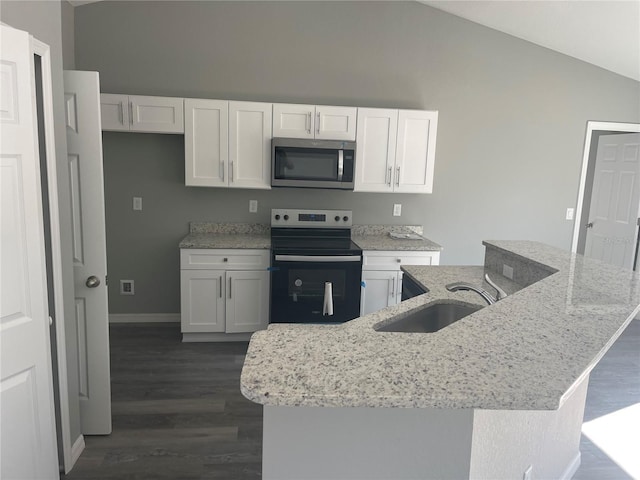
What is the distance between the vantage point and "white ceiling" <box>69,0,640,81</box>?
11.4 ft

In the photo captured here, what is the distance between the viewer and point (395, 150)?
4.05m

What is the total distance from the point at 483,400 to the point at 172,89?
389cm

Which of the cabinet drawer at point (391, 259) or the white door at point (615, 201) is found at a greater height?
the white door at point (615, 201)

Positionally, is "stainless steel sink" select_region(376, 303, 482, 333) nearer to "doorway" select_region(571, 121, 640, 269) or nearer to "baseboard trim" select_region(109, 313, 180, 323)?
"baseboard trim" select_region(109, 313, 180, 323)

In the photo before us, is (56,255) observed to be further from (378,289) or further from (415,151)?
(415,151)

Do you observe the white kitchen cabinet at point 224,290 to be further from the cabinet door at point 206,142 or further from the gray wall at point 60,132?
the gray wall at point 60,132

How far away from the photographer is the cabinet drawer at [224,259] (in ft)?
12.4

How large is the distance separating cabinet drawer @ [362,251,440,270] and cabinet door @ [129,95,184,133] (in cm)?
190

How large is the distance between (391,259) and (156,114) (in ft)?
7.56

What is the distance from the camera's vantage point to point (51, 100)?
6.48ft

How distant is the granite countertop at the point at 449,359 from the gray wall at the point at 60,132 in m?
1.41

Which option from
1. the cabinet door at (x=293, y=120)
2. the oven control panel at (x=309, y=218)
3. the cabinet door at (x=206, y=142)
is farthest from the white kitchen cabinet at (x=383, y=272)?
the cabinet door at (x=206, y=142)

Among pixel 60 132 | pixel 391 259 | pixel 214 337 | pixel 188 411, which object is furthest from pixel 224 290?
pixel 60 132

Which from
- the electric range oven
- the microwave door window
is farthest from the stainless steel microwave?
the electric range oven
